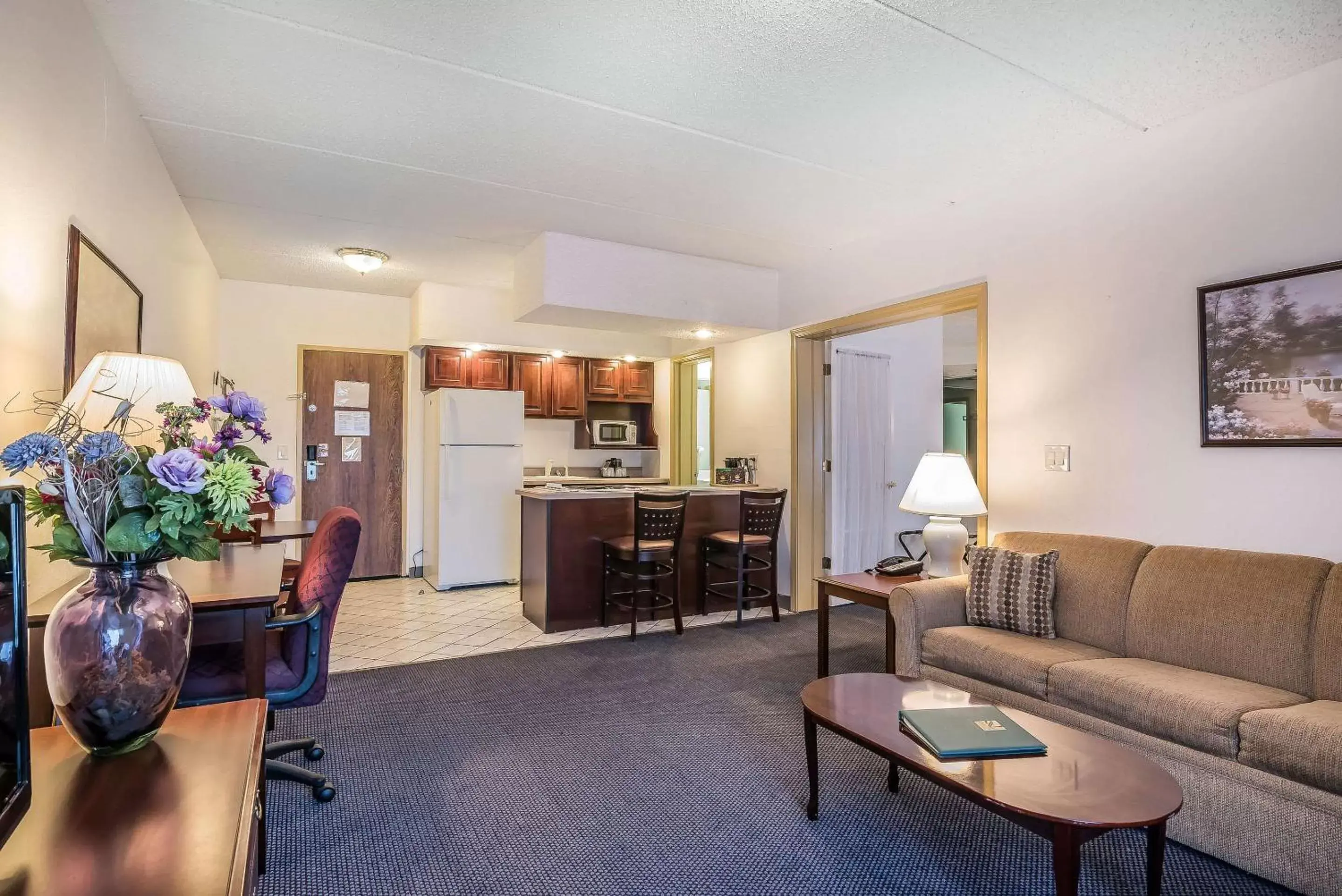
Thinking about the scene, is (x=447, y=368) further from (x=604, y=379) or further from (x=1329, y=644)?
(x=1329, y=644)

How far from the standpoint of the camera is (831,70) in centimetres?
249

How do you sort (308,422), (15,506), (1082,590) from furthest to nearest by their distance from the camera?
(308,422)
(1082,590)
(15,506)

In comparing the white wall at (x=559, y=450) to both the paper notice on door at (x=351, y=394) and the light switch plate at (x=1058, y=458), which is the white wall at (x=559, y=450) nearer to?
the paper notice on door at (x=351, y=394)

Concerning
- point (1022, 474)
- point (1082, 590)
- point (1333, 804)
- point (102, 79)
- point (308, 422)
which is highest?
point (102, 79)

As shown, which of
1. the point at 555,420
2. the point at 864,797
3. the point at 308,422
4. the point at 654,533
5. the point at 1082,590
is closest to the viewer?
the point at 864,797

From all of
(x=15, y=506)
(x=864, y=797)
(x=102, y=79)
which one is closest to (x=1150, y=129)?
(x=864, y=797)

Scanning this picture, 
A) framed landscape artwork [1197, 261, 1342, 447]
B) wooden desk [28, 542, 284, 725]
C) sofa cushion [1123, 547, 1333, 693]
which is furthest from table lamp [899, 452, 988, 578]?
wooden desk [28, 542, 284, 725]

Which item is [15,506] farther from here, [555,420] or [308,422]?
[555,420]

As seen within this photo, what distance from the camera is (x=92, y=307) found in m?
2.23

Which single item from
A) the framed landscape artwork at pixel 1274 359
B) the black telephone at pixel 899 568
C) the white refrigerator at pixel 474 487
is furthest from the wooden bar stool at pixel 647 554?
the framed landscape artwork at pixel 1274 359

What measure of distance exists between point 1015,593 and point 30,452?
3.06 m

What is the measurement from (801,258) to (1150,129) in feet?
7.29

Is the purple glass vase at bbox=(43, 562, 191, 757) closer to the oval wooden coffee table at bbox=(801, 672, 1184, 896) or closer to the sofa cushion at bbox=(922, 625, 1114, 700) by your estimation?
the oval wooden coffee table at bbox=(801, 672, 1184, 896)

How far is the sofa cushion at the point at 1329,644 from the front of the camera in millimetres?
2068
